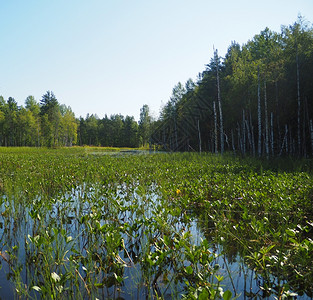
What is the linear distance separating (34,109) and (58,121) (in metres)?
12.4

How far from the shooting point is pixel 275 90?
1805cm

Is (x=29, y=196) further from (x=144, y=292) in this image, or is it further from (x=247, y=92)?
(x=247, y=92)

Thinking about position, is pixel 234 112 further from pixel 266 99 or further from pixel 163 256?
pixel 163 256

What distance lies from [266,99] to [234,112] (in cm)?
691

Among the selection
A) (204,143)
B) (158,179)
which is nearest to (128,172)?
(158,179)

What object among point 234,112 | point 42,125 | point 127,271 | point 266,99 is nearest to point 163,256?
point 127,271

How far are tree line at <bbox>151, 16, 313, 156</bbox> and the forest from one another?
64 millimetres

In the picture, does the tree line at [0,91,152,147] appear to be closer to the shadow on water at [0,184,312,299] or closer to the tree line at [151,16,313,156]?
the tree line at [151,16,313,156]

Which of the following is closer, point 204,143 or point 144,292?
point 144,292

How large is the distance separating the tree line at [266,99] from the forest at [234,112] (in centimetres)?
6

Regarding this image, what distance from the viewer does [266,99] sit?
17781 mm

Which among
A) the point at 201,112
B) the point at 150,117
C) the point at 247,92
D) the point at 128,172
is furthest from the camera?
the point at 150,117

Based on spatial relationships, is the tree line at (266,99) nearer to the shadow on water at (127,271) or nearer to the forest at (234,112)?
the forest at (234,112)

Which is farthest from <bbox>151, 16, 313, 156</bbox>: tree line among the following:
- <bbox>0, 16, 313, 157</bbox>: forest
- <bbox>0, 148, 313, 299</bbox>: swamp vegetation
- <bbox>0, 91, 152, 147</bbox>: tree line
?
<bbox>0, 91, 152, 147</bbox>: tree line
